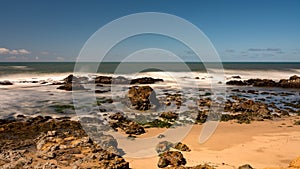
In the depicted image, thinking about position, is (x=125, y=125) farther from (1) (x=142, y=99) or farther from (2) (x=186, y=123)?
(1) (x=142, y=99)

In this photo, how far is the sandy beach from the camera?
7004mm

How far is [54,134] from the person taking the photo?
8.78 m

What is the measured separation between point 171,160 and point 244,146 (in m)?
3.05

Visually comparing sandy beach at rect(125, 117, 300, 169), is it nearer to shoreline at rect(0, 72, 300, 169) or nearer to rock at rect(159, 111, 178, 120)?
shoreline at rect(0, 72, 300, 169)

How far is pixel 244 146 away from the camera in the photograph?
27.5 feet

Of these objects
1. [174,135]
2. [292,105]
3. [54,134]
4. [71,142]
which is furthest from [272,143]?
[292,105]

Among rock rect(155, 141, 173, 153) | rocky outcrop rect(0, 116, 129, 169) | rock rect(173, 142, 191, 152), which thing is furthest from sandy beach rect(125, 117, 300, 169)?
rocky outcrop rect(0, 116, 129, 169)

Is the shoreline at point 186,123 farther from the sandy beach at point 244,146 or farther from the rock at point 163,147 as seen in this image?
the rock at point 163,147

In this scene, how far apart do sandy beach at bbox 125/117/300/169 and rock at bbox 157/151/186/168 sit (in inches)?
7.9

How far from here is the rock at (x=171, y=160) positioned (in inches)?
262

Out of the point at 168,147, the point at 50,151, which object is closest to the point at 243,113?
the point at 168,147

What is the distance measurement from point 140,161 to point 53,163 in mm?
2342

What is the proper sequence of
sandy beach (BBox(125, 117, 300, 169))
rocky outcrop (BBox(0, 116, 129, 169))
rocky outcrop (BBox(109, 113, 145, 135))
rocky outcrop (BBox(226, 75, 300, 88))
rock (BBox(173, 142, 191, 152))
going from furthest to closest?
rocky outcrop (BBox(226, 75, 300, 88)), rocky outcrop (BBox(109, 113, 145, 135)), rock (BBox(173, 142, 191, 152)), sandy beach (BBox(125, 117, 300, 169)), rocky outcrop (BBox(0, 116, 129, 169))

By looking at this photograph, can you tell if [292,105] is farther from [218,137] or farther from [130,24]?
[130,24]
